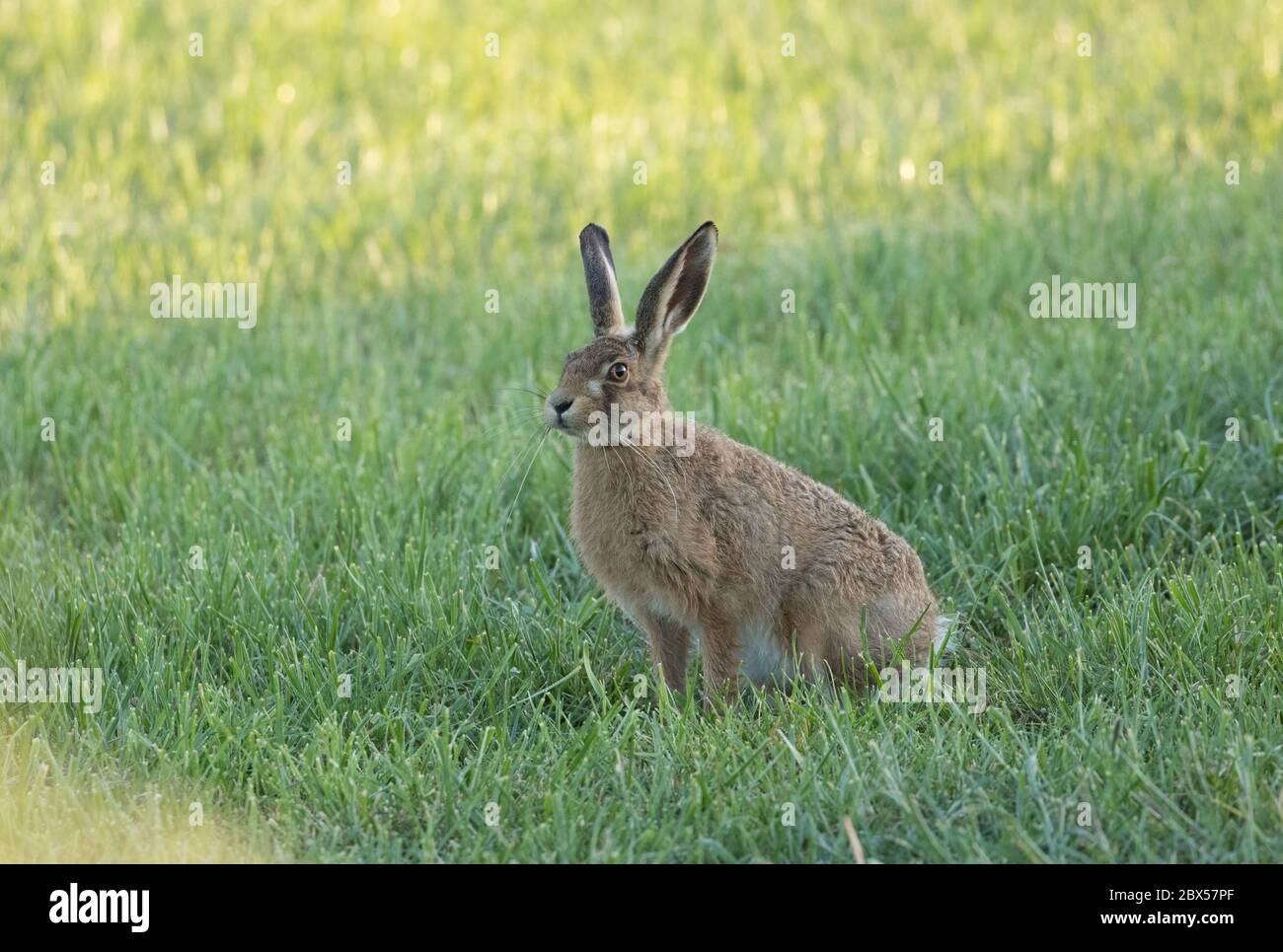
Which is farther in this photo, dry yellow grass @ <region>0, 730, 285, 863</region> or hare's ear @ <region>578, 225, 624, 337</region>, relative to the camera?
hare's ear @ <region>578, 225, 624, 337</region>

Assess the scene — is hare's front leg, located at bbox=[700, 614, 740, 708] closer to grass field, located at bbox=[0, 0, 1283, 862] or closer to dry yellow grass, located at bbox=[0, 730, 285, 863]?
grass field, located at bbox=[0, 0, 1283, 862]

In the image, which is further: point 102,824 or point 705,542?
point 705,542

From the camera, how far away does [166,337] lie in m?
7.91

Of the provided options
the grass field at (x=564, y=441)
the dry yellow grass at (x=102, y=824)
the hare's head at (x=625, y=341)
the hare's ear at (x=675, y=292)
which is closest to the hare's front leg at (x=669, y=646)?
the grass field at (x=564, y=441)

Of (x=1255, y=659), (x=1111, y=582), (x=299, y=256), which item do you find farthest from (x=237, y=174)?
(x=1255, y=659)

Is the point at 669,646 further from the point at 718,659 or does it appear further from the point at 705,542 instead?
the point at 705,542

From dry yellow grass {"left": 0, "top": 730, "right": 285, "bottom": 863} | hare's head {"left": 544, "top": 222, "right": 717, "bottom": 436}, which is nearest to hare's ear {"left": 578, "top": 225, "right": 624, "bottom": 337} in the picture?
hare's head {"left": 544, "top": 222, "right": 717, "bottom": 436}

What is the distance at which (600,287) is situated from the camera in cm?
488

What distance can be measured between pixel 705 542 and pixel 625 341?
2.28ft

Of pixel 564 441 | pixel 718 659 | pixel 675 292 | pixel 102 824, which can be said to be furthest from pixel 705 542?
pixel 102 824

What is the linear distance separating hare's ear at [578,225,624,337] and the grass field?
920 millimetres

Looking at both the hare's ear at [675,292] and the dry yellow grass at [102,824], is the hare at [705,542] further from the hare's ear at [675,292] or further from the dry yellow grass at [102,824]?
the dry yellow grass at [102,824]

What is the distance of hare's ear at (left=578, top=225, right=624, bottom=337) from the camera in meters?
4.87

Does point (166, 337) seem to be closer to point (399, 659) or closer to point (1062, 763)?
point (399, 659)
